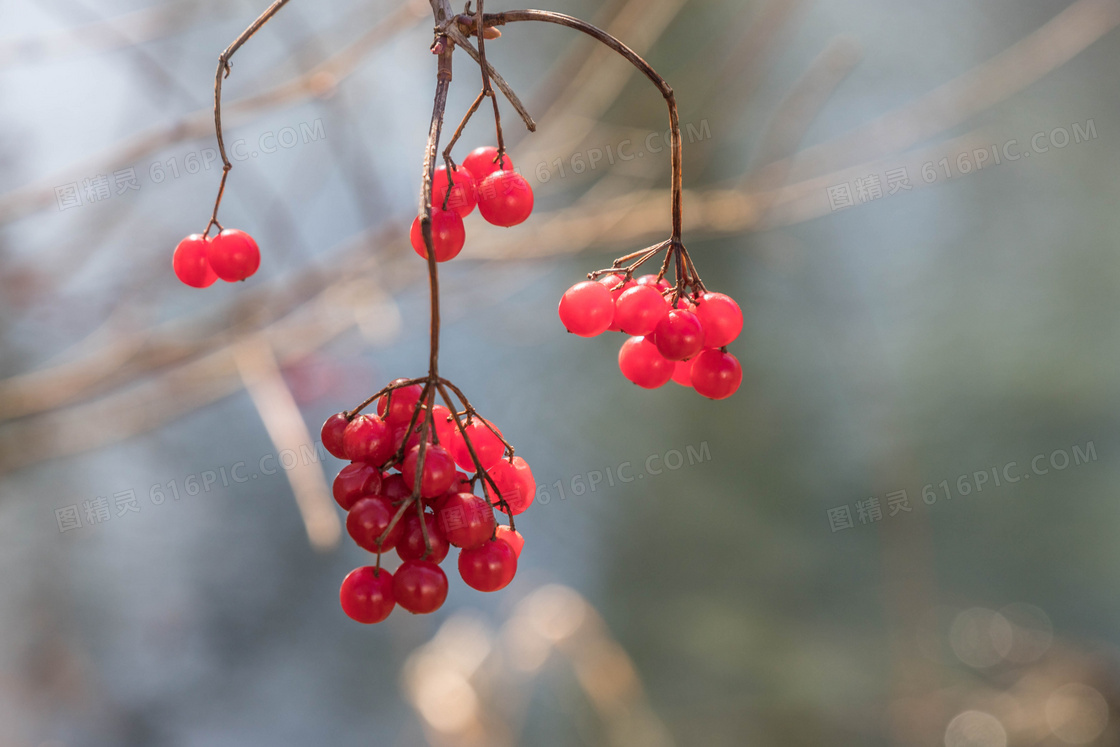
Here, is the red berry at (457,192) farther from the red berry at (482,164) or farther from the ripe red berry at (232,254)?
the ripe red berry at (232,254)

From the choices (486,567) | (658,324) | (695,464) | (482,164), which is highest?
(695,464)

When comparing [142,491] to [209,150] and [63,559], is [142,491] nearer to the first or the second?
[63,559]

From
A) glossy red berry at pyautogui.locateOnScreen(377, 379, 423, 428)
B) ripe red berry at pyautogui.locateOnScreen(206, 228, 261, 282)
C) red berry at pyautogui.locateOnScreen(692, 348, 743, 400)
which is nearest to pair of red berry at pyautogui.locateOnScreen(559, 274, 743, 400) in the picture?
red berry at pyautogui.locateOnScreen(692, 348, 743, 400)

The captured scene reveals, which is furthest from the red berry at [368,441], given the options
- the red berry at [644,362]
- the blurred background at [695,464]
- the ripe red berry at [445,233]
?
the blurred background at [695,464]

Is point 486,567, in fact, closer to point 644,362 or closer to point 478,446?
point 478,446

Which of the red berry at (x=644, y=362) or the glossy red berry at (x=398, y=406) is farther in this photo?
the red berry at (x=644, y=362)

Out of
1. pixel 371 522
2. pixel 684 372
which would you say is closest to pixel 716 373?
pixel 684 372
